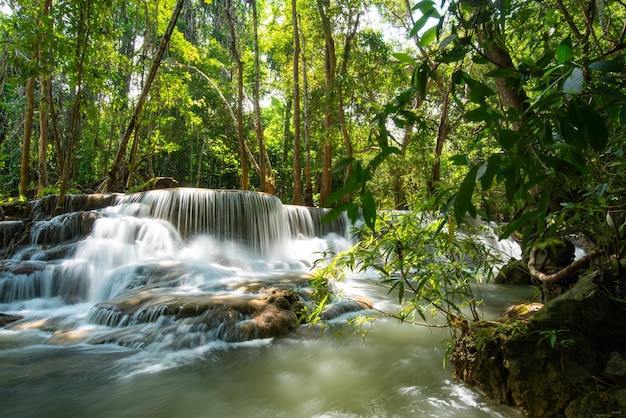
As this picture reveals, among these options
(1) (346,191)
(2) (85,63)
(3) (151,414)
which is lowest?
(3) (151,414)

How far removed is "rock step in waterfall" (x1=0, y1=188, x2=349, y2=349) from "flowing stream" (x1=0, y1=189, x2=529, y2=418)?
3 centimetres

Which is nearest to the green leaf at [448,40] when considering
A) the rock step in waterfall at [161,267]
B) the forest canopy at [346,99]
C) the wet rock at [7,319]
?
the forest canopy at [346,99]

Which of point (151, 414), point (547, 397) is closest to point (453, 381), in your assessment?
point (547, 397)

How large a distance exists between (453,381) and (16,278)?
6.74 meters

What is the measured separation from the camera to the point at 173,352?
4012 millimetres

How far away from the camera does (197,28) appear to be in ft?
68.2

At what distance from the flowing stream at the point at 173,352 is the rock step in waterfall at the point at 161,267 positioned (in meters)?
0.03

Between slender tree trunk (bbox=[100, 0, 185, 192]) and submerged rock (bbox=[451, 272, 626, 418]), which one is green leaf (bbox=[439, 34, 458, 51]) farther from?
slender tree trunk (bbox=[100, 0, 185, 192])

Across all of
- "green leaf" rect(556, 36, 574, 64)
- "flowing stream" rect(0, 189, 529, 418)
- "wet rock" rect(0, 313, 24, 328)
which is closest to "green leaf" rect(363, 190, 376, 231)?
"green leaf" rect(556, 36, 574, 64)

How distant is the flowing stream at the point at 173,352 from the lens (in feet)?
9.69

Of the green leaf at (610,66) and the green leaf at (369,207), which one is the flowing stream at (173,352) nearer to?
the green leaf at (369,207)

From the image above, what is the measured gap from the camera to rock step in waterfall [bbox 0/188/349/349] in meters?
4.57

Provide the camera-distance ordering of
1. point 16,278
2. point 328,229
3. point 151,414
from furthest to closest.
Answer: point 328,229, point 16,278, point 151,414

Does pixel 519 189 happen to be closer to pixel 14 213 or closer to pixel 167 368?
pixel 167 368
